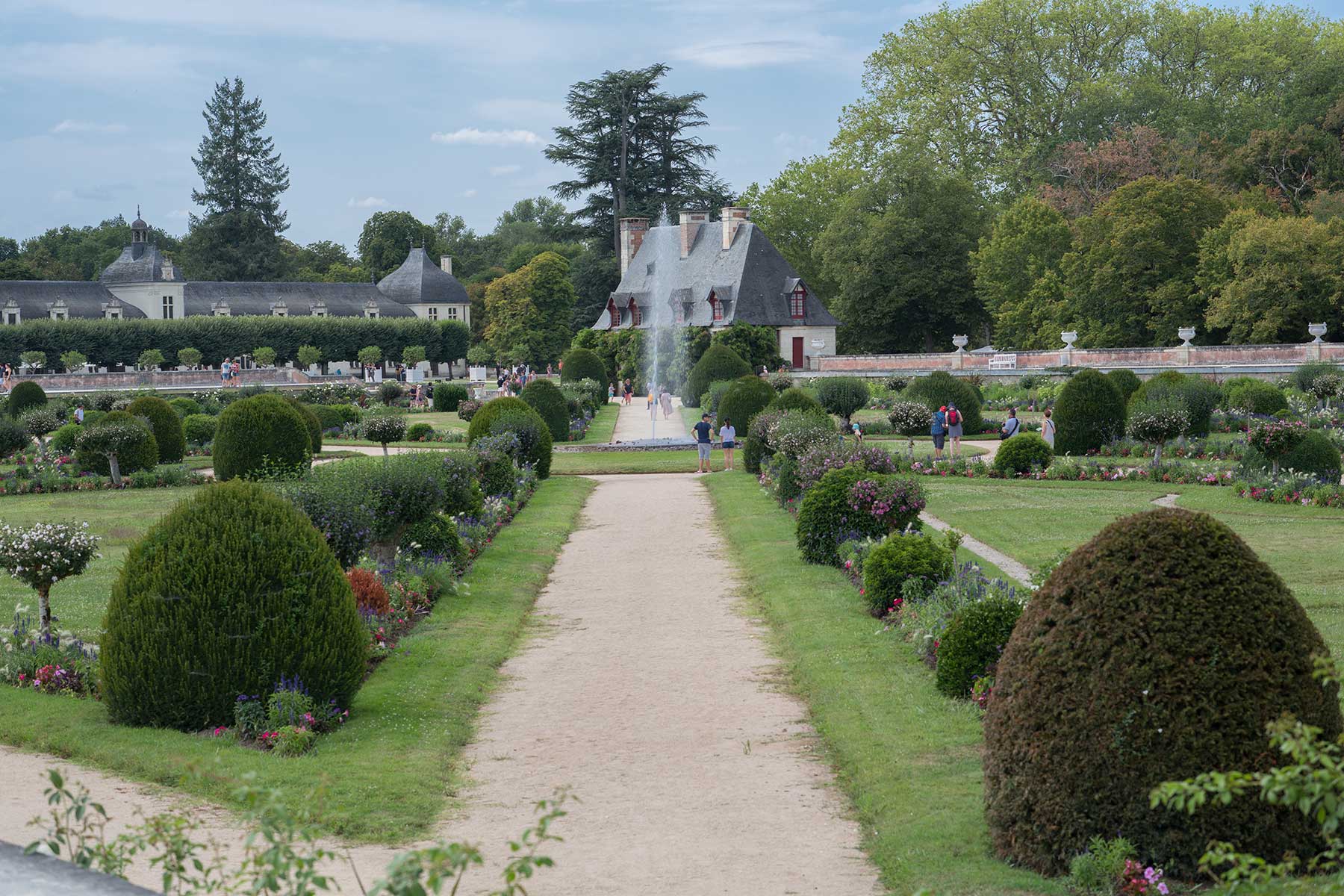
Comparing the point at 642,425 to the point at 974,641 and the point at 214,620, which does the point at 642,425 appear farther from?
the point at 214,620

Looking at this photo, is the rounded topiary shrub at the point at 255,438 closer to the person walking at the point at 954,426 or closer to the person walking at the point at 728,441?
the person walking at the point at 728,441

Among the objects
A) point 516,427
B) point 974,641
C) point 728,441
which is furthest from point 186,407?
point 974,641

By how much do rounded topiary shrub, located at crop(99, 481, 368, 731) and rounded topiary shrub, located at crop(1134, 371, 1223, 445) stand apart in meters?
22.2

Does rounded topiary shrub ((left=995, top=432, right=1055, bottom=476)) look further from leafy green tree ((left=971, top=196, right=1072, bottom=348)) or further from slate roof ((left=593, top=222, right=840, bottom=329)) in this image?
slate roof ((left=593, top=222, right=840, bottom=329))


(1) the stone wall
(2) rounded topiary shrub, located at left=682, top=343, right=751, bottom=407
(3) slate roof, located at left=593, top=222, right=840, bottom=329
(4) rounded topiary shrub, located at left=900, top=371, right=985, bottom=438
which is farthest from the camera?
(3) slate roof, located at left=593, top=222, right=840, bottom=329

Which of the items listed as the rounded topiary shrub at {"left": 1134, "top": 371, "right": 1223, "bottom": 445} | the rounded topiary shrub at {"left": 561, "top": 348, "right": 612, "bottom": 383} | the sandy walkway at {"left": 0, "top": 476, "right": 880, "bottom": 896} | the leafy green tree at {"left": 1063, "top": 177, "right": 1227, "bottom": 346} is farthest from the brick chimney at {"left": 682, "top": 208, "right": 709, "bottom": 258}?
the sandy walkway at {"left": 0, "top": 476, "right": 880, "bottom": 896}

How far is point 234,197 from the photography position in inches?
3625

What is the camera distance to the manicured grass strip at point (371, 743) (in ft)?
25.9

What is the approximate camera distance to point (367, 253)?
10731 cm

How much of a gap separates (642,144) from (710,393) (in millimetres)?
34575

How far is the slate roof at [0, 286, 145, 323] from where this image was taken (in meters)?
75.8

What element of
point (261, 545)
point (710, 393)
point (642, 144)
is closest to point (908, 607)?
point (261, 545)

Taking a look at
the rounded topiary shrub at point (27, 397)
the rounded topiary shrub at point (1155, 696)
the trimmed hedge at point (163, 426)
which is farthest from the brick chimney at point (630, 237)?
the rounded topiary shrub at point (1155, 696)

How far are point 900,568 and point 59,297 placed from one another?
74.8 metres
